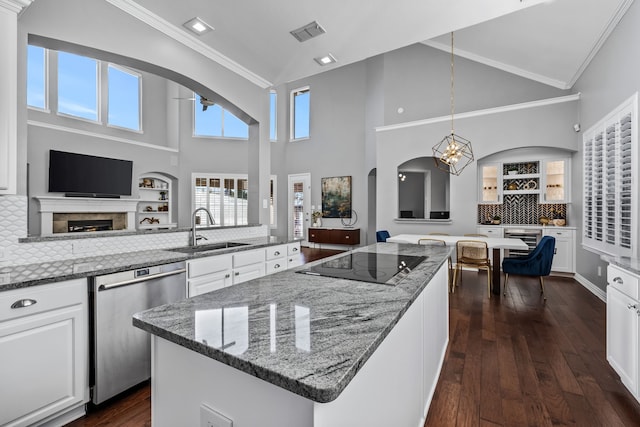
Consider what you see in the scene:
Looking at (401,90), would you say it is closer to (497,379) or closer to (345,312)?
(497,379)

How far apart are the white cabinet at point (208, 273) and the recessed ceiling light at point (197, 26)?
217 cm

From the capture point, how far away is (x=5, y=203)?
180 cm

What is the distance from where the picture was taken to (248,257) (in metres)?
2.80

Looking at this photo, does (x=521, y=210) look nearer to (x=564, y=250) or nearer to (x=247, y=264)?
(x=564, y=250)

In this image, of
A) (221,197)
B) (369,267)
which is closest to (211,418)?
(369,267)

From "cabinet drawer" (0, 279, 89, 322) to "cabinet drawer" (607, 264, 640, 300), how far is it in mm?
3059

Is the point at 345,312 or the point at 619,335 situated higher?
the point at 345,312

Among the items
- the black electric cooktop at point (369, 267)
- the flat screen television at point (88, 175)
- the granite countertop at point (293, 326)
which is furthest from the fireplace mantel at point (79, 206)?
the granite countertop at point (293, 326)

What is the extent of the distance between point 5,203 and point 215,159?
6.92 meters

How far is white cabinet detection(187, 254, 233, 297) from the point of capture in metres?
2.22

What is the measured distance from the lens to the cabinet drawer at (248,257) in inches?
104

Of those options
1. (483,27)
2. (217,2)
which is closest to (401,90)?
(483,27)

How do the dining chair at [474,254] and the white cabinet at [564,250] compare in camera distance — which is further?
the white cabinet at [564,250]

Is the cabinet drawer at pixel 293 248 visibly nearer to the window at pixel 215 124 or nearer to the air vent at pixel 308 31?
the air vent at pixel 308 31
